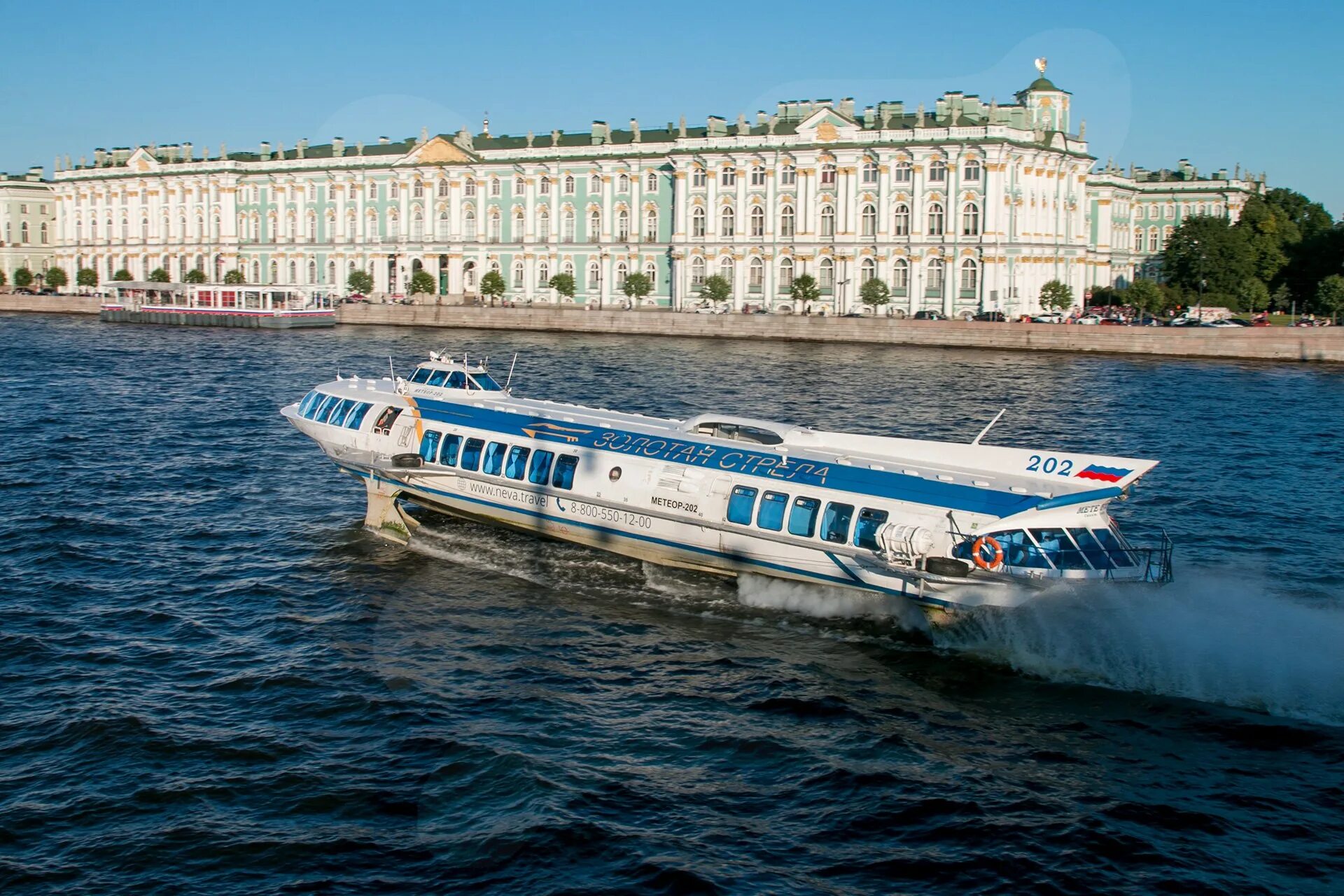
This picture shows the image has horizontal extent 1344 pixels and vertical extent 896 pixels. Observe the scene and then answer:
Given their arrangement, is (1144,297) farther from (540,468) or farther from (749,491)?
(749,491)

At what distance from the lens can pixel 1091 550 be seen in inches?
638

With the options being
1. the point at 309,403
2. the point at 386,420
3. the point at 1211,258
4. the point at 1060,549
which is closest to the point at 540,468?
the point at 386,420

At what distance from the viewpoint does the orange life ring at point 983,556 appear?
16062mm

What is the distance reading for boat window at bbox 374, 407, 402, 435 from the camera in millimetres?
23172

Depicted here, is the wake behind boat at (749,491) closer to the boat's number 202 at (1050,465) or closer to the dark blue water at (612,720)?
the boat's number 202 at (1050,465)

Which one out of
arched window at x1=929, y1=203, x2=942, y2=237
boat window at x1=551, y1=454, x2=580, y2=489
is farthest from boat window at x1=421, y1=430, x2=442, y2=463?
arched window at x1=929, y1=203, x2=942, y2=237

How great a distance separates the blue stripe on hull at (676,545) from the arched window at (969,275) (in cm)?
6028

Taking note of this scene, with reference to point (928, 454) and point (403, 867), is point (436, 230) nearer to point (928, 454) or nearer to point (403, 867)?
point (928, 454)

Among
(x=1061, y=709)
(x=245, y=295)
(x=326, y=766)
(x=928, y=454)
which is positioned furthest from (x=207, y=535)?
(x=245, y=295)

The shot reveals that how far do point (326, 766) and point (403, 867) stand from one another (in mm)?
2317

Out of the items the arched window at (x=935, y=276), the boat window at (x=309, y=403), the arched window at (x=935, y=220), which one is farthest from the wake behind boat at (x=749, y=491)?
the arched window at (x=935, y=220)

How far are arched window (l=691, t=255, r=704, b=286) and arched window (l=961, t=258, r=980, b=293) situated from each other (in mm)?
18000

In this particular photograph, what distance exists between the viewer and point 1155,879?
38.5ft

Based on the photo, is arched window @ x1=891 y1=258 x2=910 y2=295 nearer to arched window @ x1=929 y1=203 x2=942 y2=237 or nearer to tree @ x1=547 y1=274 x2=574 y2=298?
arched window @ x1=929 y1=203 x2=942 y2=237
